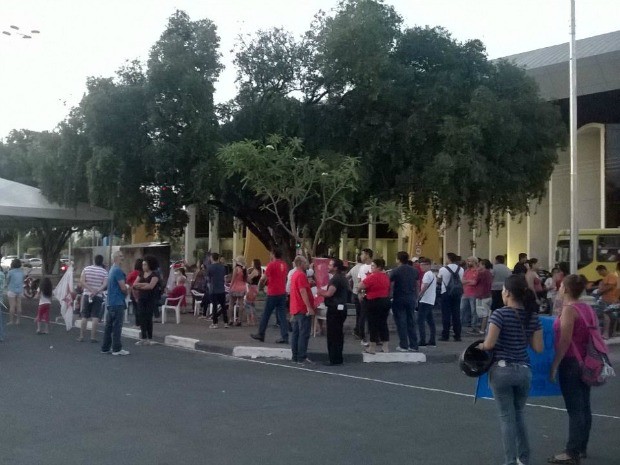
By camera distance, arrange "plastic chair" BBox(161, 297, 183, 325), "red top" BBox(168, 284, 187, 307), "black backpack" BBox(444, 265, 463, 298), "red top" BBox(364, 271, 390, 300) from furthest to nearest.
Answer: "red top" BBox(168, 284, 187, 307), "plastic chair" BBox(161, 297, 183, 325), "black backpack" BBox(444, 265, 463, 298), "red top" BBox(364, 271, 390, 300)

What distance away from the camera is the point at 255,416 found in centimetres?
901

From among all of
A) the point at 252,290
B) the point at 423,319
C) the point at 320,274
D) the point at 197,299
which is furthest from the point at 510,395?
the point at 197,299

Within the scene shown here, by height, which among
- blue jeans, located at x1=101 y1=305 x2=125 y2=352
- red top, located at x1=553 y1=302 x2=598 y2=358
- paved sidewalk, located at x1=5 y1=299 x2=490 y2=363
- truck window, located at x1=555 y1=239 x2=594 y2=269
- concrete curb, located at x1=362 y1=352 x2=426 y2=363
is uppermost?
truck window, located at x1=555 y1=239 x2=594 y2=269

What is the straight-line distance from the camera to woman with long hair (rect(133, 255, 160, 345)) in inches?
611

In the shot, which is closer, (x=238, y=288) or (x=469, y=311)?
(x=469, y=311)

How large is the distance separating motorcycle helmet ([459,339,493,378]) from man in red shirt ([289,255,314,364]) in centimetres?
726

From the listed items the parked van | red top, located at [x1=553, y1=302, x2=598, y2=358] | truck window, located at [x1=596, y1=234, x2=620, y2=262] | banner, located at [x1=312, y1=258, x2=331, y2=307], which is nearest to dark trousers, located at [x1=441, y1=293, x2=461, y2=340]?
banner, located at [x1=312, y1=258, x2=331, y2=307]

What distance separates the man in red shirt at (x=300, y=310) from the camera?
13.6 meters

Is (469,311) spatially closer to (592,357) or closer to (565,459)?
(565,459)

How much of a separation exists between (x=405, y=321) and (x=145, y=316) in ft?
16.6

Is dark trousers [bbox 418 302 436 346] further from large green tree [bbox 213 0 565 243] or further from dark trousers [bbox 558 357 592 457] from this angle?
dark trousers [bbox 558 357 592 457]

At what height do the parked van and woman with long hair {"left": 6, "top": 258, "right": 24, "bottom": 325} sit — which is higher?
the parked van

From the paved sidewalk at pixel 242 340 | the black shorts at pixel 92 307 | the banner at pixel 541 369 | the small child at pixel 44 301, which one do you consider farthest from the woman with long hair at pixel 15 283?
the banner at pixel 541 369

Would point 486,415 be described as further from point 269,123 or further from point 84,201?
point 84,201
